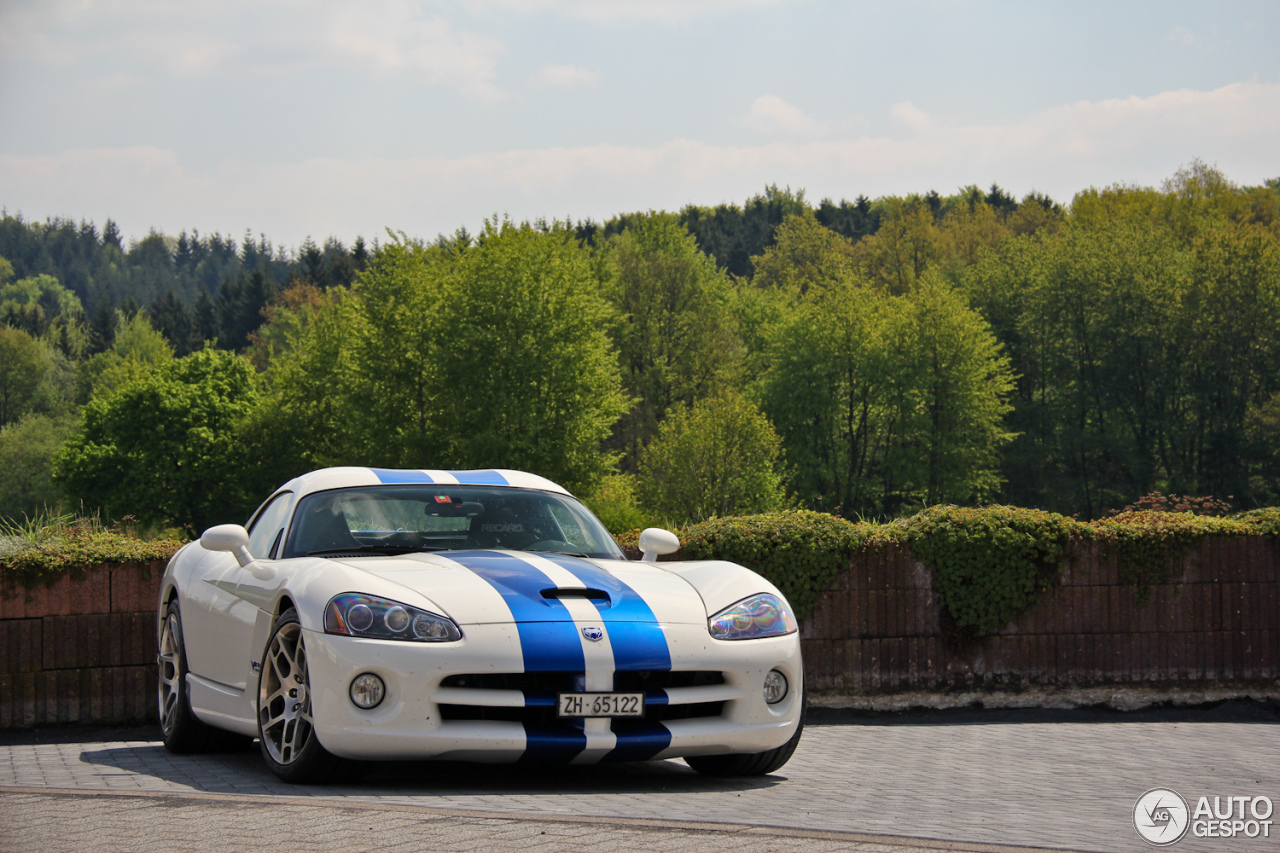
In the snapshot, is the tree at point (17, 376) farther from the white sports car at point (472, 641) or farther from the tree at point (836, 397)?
the white sports car at point (472, 641)

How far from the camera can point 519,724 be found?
5234mm

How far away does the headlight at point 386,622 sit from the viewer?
5.20 metres

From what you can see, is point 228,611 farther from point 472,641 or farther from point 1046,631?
point 1046,631

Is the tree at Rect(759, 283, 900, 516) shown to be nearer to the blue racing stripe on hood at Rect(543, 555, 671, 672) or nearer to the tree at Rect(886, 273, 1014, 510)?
the tree at Rect(886, 273, 1014, 510)

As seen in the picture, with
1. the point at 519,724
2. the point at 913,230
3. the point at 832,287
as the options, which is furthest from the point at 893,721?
the point at 913,230

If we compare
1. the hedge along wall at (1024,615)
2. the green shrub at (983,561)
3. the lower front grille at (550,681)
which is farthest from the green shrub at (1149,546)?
the lower front grille at (550,681)

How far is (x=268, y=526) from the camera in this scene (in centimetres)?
699

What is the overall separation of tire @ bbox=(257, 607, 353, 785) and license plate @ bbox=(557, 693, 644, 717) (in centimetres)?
94

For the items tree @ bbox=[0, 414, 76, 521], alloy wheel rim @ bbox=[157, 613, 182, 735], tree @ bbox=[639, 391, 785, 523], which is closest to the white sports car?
alloy wheel rim @ bbox=[157, 613, 182, 735]

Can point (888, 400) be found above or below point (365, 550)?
above

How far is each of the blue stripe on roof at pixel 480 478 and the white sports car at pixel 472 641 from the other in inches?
3.4

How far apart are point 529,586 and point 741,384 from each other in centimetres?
6665

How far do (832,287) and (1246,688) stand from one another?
203 feet

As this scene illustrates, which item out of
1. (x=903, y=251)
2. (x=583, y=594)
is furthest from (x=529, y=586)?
(x=903, y=251)
